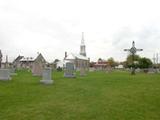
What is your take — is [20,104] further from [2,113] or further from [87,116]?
[87,116]

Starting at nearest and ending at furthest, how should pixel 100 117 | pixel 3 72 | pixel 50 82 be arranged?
pixel 100 117
pixel 50 82
pixel 3 72

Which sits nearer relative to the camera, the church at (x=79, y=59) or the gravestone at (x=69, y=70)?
the gravestone at (x=69, y=70)

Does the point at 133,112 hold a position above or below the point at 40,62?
below

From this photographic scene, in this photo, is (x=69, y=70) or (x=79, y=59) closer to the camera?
(x=69, y=70)

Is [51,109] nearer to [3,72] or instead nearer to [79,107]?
[79,107]

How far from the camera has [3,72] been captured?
22891 mm

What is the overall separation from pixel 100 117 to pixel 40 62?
79.2 ft

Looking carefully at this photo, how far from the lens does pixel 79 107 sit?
9.63 meters

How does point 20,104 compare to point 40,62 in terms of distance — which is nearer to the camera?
point 20,104

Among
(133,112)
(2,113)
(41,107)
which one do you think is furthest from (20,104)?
(133,112)

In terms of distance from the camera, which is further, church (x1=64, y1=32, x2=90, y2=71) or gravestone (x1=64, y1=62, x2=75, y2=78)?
church (x1=64, y1=32, x2=90, y2=71)

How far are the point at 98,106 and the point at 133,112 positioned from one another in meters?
1.49

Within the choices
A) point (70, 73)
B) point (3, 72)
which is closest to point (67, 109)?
point (3, 72)

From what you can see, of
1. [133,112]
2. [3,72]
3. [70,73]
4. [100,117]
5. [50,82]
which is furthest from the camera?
[70,73]
